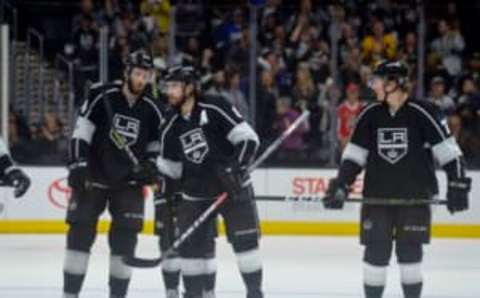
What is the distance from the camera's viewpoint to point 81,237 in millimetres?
9109

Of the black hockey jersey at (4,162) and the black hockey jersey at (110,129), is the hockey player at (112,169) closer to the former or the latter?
the black hockey jersey at (110,129)

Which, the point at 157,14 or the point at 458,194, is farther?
the point at 157,14

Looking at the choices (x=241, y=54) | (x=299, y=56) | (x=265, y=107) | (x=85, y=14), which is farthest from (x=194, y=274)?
(x=85, y=14)

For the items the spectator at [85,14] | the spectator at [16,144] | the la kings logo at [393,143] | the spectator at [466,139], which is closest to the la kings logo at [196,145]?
the la kings logo at [393,143]

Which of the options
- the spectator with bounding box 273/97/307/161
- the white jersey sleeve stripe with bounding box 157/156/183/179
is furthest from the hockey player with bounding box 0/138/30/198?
the spectator with bounding box 273/97/307/161

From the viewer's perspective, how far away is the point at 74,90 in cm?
1529

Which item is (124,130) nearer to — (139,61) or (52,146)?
(139,61)

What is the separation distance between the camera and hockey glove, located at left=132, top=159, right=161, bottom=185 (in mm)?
9141

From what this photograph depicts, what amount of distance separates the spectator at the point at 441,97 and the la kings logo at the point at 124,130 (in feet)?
20.5

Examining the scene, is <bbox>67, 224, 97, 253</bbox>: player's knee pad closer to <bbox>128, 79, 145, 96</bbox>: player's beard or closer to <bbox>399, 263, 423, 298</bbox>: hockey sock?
<bbox>128, 79, 145, 96</bbox>: player's beard

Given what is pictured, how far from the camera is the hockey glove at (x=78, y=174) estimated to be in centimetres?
900

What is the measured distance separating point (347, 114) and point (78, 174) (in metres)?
6.06

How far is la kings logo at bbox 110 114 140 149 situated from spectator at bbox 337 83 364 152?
18.6 feet

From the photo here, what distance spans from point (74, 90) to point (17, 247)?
7.74 feet
